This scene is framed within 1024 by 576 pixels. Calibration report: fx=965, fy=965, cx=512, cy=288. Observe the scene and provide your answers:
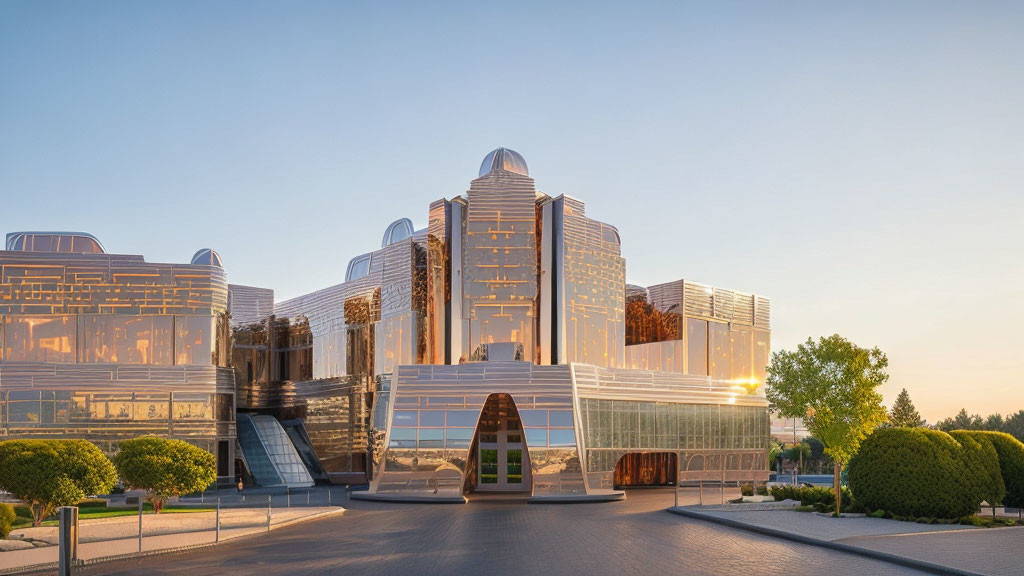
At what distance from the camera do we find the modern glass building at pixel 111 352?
46281 millimetres

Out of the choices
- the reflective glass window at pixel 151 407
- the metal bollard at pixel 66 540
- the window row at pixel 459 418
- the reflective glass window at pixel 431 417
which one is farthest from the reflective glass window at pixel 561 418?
the metal bollard at pixel 66 540

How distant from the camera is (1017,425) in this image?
2876 inches

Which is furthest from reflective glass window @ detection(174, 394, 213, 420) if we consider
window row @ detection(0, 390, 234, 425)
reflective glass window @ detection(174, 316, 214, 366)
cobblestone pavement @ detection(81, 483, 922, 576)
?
cobblestone pavement @ detection(81, 483, 922, 576)

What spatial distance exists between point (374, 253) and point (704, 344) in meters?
21.5

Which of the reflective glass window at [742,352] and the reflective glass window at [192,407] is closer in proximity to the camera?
the reflective glass window at [192,407]

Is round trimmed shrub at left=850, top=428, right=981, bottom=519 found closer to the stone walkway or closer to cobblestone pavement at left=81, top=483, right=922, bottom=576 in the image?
the stone walkway

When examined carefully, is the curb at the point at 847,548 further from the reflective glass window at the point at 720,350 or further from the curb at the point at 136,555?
the reflective glass window at the point at 720,350

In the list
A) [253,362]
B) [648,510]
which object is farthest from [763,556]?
[253,362]

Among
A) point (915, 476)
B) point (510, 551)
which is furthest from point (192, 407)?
point (915, 476)

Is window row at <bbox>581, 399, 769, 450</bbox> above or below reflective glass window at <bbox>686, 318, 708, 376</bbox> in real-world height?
below

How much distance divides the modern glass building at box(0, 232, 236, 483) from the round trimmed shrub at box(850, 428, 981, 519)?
31683 millimetres

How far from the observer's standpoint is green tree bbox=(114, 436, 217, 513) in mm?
32531

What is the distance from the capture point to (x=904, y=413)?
261 feet

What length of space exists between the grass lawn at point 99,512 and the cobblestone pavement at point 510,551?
22.5ft
